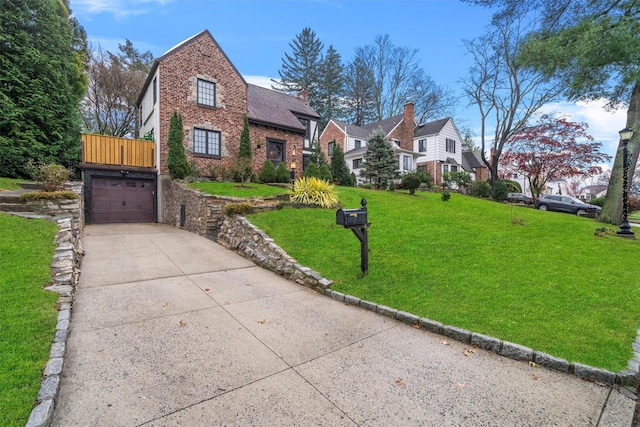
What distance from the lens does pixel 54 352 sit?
2.90 meters

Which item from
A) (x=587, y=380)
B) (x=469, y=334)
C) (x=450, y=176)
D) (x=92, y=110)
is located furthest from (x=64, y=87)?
(x=450, y=176)

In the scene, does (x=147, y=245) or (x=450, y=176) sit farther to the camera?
(x=450, y=176)

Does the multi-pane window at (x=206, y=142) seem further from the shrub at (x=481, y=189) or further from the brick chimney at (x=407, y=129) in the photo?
the brick chimney at (x=407, y=129)

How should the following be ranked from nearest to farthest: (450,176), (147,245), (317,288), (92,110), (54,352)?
(54,352), (317,288), (147,245), (92,110), (450,176)

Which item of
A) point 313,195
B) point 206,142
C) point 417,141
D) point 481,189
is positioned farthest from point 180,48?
point 417,141

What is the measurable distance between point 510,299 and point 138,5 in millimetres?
14997

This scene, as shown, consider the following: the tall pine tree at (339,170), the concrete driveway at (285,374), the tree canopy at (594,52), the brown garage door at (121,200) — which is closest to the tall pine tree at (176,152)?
the brown garage door at (121,200)

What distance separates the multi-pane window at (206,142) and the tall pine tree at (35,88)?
5.27 metres

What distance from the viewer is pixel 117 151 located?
14.1 m

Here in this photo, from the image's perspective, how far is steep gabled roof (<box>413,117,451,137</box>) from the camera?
28594 mm

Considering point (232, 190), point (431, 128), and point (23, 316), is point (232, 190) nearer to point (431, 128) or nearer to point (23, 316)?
point (23, 316)

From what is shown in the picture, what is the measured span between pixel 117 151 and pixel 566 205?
26.8m

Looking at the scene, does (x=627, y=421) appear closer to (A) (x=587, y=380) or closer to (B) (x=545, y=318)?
(A) (x=587, y=380)

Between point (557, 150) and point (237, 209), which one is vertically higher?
point (557, 150)
